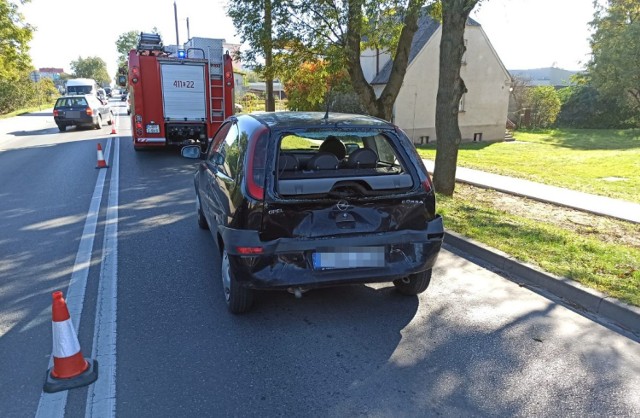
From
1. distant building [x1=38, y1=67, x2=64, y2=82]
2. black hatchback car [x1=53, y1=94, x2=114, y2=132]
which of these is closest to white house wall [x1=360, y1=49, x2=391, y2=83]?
black hatchback car [x1=53, y1=94, x2=114, y2=132]

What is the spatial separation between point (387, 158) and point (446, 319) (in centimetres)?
164

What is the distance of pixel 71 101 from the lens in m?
21.2

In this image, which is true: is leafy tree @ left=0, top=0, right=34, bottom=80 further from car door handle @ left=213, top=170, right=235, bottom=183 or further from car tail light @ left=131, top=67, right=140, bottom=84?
car door handle @ left=213, top=170, right=235, bottom=183

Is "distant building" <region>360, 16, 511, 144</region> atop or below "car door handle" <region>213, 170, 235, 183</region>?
atop

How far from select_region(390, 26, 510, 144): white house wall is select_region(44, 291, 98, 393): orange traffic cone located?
20.2 meters

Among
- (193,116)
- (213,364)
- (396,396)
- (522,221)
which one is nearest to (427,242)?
(396,396)

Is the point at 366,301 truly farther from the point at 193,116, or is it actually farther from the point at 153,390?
the point at 193,116

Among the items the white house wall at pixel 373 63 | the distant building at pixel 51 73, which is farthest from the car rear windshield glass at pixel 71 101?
the distant building at pixel 51 73

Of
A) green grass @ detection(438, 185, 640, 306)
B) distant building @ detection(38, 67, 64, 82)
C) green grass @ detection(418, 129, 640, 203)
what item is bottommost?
green grass @ detection(418, 129, 640, 203)

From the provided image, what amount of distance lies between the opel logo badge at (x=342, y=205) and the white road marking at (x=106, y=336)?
77.9 inches

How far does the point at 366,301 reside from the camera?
4.24 meters

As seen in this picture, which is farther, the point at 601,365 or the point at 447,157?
the point at 447,157

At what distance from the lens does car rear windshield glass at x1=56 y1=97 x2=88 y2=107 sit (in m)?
20.9

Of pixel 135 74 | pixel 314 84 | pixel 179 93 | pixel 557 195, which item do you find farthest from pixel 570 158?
pixel 135 74
